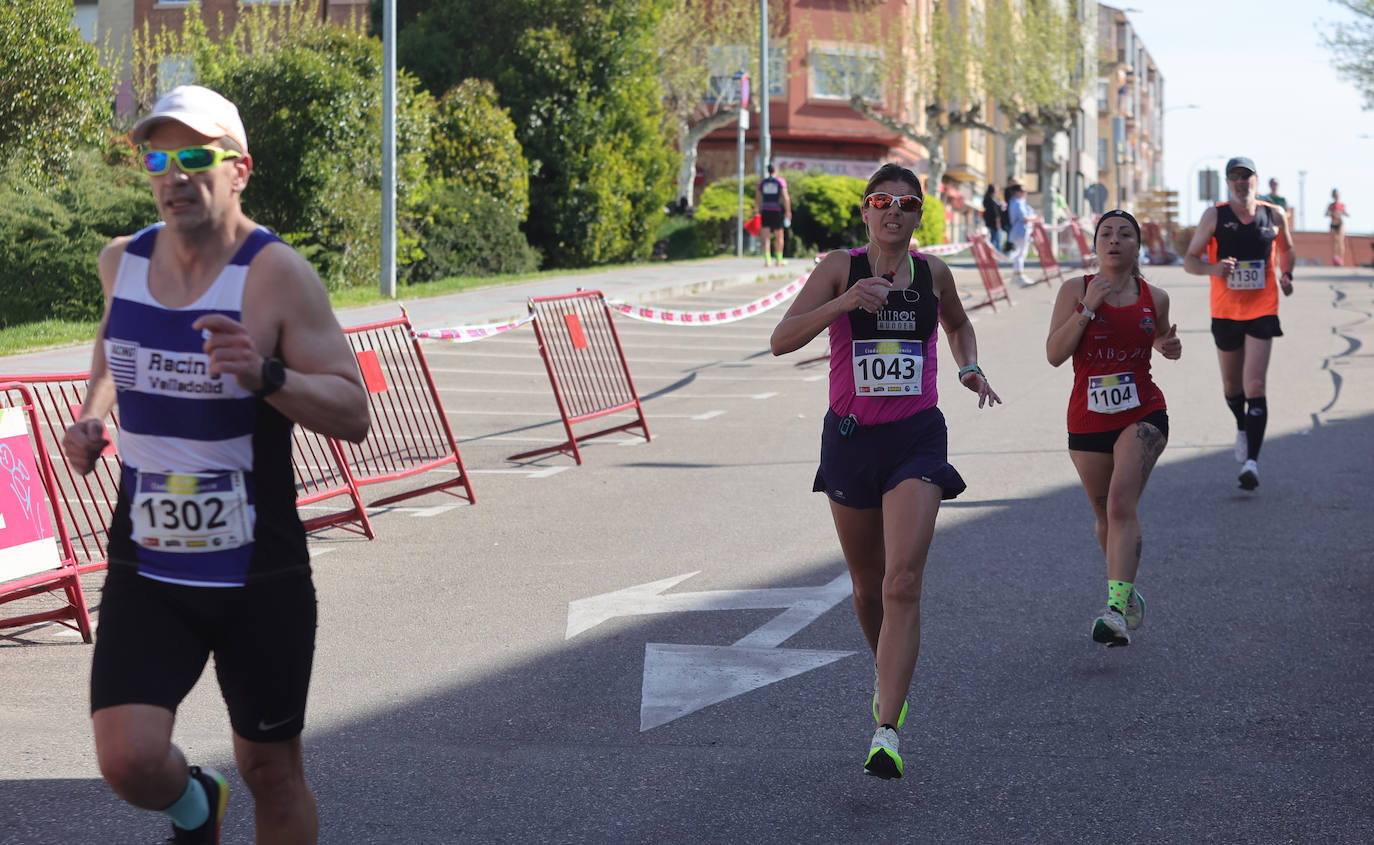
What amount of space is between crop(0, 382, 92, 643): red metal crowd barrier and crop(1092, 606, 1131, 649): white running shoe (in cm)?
422

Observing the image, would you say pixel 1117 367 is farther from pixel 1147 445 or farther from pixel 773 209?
pixel 773 209

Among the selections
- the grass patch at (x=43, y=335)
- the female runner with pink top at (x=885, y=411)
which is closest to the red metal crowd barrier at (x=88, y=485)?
the female runner with pink top at (x=885, y=411)

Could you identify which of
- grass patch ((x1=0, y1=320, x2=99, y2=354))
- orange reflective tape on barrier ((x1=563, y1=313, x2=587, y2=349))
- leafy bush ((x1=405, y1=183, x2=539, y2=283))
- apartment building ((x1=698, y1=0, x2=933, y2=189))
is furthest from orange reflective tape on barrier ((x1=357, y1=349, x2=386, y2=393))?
apartment building ((x1=698, y1=0, x2=933, y2=189))

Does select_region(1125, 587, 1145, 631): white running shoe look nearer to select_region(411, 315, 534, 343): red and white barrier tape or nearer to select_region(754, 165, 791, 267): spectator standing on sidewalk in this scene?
select_region(411, 315, 534, 343): red and white barrier tape

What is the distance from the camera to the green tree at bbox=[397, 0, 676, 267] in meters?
32.2

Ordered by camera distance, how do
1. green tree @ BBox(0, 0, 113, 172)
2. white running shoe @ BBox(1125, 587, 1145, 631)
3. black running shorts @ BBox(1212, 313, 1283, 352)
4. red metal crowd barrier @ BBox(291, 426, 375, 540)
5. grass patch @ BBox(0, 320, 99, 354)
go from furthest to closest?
green tree @ BBox(0, 0, 113, 172) < grass patch @ BBox(0, 320, 99, 354) < black running shorts @ BBox(1212, 313, 1283, 352) < red metal crowd barrier @ BBox(291, 426, 375, 540) < white running shoe @ BBox(1125, 587, 1145, 631)

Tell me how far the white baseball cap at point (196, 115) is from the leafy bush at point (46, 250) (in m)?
17.6

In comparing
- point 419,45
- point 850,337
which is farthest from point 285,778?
point 419,45

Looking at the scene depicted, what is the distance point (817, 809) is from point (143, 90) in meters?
35.9

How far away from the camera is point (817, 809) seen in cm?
483

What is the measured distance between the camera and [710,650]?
6.76m

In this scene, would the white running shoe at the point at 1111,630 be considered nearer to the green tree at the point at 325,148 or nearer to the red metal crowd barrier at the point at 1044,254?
the green tree at the point at 325,148

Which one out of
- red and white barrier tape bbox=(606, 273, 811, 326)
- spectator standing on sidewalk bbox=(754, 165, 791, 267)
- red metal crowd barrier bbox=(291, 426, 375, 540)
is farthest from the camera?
spectator standing on sidewalk bbox=(754, 165, 791, 267)

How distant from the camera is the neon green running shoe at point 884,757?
16.0 feet
